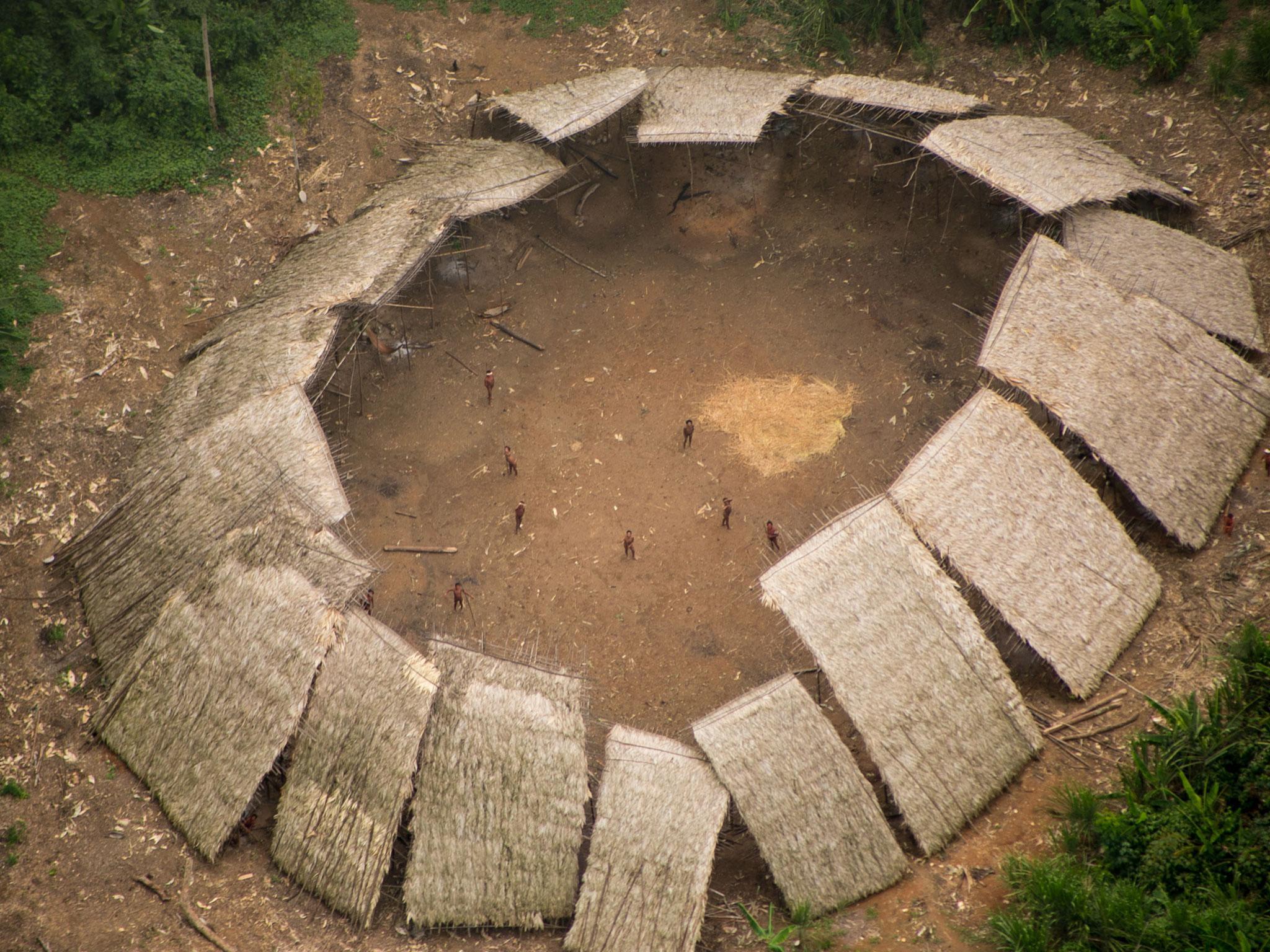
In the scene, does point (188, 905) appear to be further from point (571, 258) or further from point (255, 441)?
point (571, 258)

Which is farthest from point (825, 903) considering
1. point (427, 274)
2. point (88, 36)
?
point (88, 36)

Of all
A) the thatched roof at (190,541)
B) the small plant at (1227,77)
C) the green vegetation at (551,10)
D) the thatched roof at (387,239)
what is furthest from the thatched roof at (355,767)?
the small plant at (1227,77)

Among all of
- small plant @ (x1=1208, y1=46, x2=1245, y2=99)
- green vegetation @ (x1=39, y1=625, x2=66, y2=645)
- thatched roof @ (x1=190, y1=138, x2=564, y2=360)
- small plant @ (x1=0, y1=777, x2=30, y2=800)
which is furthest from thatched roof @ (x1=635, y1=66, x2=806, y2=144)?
small plant @ (x1=0, y1=777, x2=30, y2=800)

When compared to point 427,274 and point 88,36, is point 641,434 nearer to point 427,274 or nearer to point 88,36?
point 427,274

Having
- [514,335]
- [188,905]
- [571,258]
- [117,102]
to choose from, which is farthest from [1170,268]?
[117,102]

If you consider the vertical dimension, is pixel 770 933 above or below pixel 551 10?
below

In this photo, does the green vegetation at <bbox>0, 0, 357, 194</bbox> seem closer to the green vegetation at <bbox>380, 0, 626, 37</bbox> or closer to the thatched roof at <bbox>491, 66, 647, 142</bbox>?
the green vegetation at <bbox>380, 0, 626, 37</bbox>
